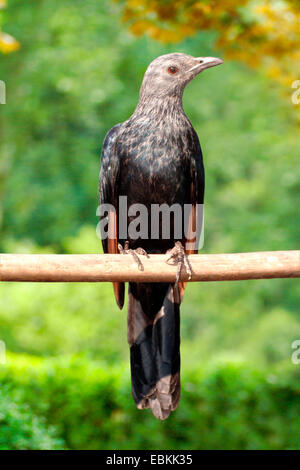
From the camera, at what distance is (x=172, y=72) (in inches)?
116

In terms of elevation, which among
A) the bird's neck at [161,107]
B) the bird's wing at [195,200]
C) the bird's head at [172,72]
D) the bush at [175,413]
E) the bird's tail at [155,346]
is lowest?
the bush at [175,413]

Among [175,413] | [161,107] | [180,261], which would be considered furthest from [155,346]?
[175,413]

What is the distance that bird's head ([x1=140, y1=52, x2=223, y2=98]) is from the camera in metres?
2.94

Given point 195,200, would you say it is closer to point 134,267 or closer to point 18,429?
point 134,267

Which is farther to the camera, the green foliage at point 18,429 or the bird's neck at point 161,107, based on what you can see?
the green foliage at point 18,429

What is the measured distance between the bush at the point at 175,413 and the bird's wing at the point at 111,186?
79.4 inches

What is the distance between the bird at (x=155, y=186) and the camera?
282cm

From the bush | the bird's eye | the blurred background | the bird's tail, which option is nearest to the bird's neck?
the bird's eye

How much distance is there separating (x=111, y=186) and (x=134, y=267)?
0.79 metres

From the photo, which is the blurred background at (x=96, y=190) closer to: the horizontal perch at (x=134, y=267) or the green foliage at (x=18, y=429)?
the green foliage at (x=18, y=429)

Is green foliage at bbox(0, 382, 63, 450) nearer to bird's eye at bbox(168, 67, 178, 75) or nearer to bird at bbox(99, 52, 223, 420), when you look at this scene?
bird at bbox(99, 52, 223, 420)

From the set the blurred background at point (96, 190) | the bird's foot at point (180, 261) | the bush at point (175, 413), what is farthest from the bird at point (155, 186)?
the blurred background at point (96, 190)

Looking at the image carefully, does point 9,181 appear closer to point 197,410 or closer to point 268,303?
point 268,303

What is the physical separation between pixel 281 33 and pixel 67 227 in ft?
26.6
